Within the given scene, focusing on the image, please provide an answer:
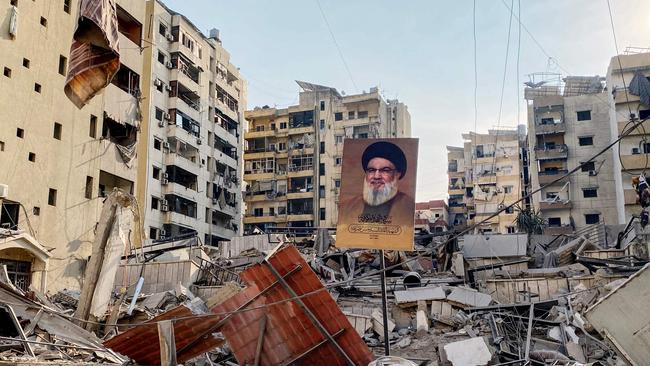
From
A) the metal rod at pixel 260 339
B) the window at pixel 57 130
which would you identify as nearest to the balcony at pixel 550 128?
the window at pixel 57 130

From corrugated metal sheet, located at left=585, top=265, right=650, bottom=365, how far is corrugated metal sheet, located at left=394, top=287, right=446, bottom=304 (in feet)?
28.9

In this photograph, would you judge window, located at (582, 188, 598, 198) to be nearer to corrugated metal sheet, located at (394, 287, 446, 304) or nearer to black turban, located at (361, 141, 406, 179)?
corrugated metal sheet, located at (394, 287, 446, 304)

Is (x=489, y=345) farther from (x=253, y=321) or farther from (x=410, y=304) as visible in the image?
(x=253, y=321)

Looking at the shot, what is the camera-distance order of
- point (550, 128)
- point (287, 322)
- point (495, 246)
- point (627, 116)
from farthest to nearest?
point (550, 128) → point (627, 116) → point (495, 246) → point (287, 322)

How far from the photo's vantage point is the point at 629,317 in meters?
9.43

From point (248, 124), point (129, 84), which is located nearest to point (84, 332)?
point (129, 84)

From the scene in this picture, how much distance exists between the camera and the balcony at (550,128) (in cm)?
5556

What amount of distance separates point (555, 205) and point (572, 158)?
490 centimetres

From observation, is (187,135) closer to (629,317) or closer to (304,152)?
(304,152)

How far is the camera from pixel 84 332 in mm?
10211

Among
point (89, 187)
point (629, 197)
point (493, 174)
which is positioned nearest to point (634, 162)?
point (629, 197)

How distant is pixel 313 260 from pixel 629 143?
35.9 meters

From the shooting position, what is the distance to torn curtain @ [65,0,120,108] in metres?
9.04

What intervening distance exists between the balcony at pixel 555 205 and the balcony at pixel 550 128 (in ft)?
22.8
